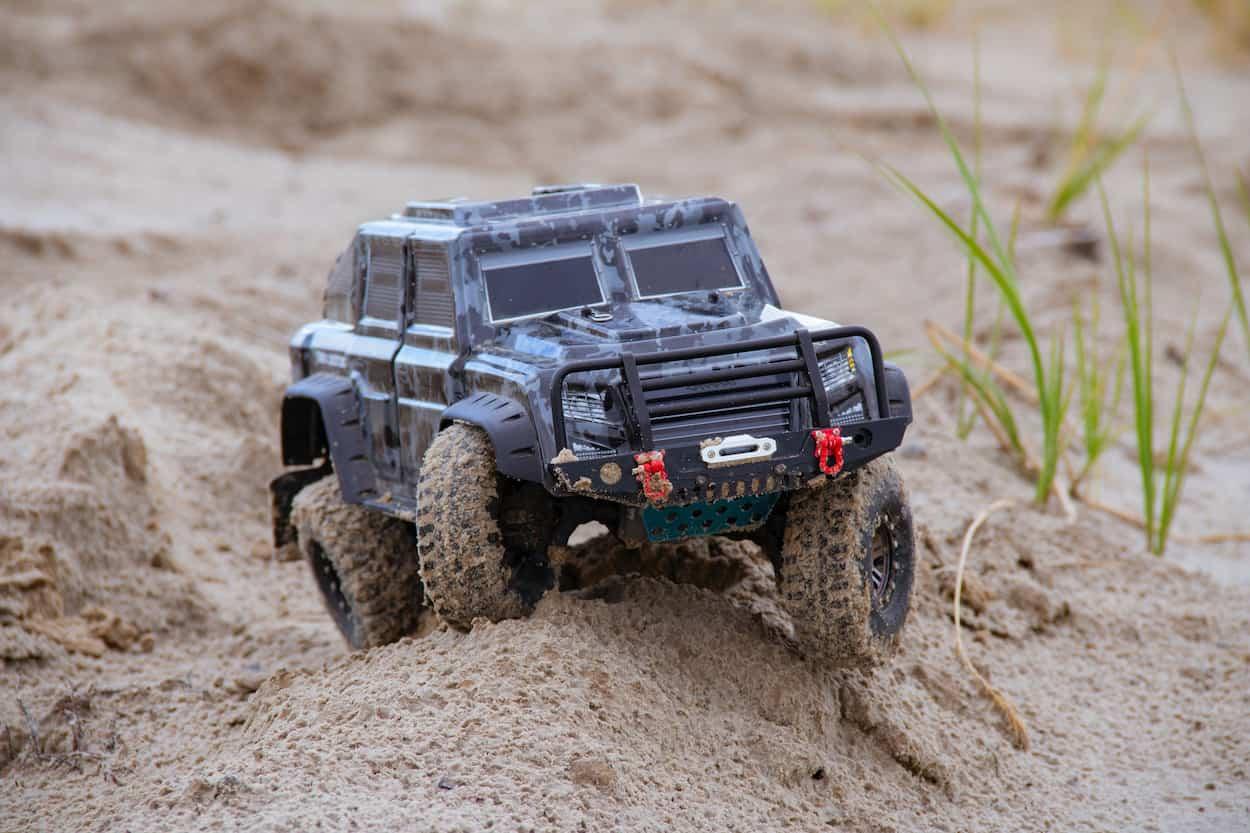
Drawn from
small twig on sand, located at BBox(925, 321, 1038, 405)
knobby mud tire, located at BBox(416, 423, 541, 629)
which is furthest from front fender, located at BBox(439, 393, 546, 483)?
small twig on sand, located at BBox(925, 321, 1038, 405)

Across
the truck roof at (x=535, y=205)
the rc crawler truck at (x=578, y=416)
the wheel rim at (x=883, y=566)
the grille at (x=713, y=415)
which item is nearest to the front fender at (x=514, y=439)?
the rc crawler truck at (x=578, y=416)

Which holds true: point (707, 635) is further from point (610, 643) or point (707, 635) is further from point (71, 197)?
point (71, 197)

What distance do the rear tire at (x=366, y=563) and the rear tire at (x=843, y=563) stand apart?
1.67m

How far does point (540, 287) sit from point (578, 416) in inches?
37.4

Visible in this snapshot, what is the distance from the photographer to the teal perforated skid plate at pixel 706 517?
516cm

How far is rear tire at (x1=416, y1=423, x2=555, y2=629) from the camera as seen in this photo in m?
5.19

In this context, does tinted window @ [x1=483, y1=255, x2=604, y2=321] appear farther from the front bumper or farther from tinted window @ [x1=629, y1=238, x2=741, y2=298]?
the front bumper

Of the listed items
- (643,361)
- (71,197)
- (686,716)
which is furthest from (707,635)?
(71,197)

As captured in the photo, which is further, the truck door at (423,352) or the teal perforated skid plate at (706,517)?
the truck door at (423,352)

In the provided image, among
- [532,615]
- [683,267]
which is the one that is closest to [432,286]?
[683,267]

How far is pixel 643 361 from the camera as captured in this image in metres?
4.96

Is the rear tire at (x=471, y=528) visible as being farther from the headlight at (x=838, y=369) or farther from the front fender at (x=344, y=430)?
the headlight at (x=838, y=369)

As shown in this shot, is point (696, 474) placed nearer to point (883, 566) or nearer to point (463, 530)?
point (463, 530)

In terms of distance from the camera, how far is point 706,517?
5227 mm
